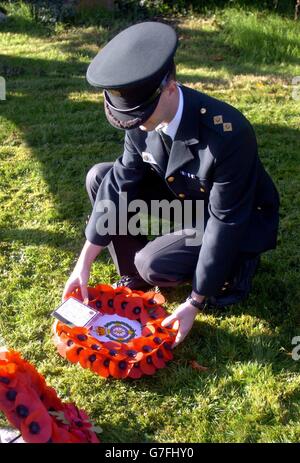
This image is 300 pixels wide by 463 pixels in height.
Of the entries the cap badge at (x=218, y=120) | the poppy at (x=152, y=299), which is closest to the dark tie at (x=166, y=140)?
the cap badge at (x=218, y=120)

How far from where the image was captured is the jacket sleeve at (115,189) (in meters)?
2.72

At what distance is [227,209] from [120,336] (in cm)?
76

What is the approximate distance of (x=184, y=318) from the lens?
2535 mm

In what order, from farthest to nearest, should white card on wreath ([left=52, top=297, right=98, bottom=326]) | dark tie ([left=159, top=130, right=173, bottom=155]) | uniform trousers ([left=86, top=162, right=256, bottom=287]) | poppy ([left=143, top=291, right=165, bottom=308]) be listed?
poppy ([left=143, top=291, right=165, bottom=308]) → uniform trousers ([left=86, top=162, right=256, bottom=287]) → white card on wreath ([left=52, top=297, right=98, bottom=326]) → dark tie ([left=159, top=130, right=173, bottom=155])

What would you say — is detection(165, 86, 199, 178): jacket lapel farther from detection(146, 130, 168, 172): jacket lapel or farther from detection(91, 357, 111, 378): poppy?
detection(91, 357, 111, 378): poppy

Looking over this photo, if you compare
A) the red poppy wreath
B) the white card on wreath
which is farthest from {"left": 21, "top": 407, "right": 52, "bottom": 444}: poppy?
the white card on wreath

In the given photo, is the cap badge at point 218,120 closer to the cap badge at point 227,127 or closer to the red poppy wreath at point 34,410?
the cap badge at point 227,127

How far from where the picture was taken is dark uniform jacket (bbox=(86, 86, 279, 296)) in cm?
233

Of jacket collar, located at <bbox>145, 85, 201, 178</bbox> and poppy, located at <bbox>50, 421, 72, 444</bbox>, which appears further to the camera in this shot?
jacket collar, located at <bbox>145, 85, 201, 178</bbox>

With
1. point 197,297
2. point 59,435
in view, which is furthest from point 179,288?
point 59,435

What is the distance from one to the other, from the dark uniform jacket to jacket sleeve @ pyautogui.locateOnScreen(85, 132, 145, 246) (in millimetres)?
61

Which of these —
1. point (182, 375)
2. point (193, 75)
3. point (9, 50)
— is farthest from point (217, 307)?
point (9, 50)

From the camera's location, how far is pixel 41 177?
13.4 ft

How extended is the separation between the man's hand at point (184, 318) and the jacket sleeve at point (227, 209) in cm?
9
